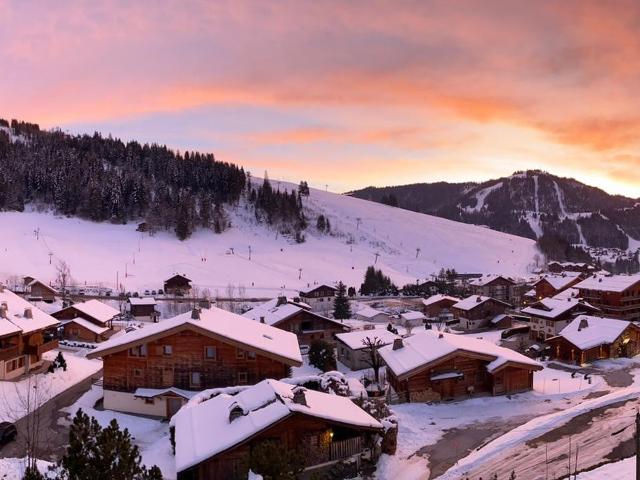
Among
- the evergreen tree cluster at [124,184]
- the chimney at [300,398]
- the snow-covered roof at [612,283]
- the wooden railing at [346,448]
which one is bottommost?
the wooden railing at [346,448]

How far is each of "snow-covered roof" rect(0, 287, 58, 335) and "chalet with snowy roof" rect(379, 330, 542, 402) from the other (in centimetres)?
2582

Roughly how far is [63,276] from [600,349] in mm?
81633

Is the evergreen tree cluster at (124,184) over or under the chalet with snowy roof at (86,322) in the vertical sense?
over

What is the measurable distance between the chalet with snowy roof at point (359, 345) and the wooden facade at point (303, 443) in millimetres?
22751

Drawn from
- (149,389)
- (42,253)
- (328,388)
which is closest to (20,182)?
(42,253)

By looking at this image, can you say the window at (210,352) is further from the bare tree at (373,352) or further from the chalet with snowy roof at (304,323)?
the chalet with snowy roof at (304,323)

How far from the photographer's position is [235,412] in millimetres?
19734

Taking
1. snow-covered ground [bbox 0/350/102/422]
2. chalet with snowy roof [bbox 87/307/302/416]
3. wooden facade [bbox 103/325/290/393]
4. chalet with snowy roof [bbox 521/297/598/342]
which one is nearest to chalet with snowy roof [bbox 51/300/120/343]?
snow-covered ground [bbox 0/350/102/422]

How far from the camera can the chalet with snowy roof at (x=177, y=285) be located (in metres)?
93.1

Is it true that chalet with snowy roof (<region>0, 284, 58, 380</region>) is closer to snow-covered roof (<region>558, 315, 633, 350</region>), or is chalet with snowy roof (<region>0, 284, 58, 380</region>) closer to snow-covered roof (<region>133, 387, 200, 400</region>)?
snow-covered roof (<region>133, 387, 200, 400</region>)

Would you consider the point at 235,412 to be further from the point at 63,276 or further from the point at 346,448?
the point at 63,276

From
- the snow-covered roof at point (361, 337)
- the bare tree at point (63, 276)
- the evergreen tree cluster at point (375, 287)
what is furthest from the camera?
the evergreen tree cluster at point (375, 287)

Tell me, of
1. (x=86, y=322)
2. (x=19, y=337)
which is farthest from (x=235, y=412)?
(x=86, y=322)

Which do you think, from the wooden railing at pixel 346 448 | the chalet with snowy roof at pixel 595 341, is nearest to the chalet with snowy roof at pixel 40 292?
the chalet with snowy roof at pixel 595 341
